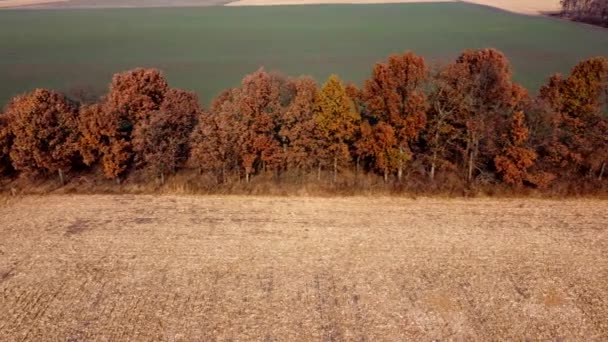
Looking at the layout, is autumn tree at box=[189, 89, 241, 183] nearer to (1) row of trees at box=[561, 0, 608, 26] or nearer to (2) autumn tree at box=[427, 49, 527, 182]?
(2) autumn tree at box=[427, 49, 527, 182]

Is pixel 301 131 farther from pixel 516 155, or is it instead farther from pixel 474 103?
pixel 516 155

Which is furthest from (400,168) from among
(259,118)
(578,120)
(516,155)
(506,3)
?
(506,3)

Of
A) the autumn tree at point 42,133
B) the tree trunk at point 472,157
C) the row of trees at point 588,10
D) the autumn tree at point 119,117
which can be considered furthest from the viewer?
the row of trees at point 588,10

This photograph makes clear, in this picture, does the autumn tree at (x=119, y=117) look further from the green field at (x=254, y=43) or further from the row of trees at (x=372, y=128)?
the green field at (x=254, y=43)

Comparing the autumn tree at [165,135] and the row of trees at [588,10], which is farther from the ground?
the row of trees at [588,10]

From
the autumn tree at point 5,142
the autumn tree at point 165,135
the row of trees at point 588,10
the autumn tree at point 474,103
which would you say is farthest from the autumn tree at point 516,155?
the row of trees at point 588,10

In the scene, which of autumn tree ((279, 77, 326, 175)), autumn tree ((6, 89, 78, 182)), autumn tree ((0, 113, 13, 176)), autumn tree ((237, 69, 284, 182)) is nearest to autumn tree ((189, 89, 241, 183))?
autumn tree ((237, 69, 284, 182))

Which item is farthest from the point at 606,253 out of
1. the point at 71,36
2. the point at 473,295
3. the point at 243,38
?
the point at 71,36

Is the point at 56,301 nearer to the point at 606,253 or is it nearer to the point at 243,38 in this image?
the point at 606,253
